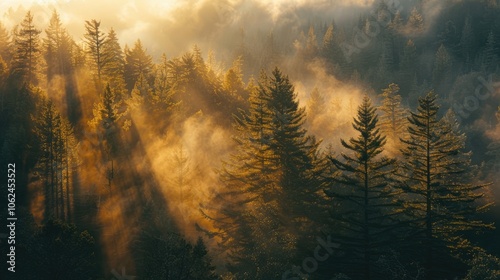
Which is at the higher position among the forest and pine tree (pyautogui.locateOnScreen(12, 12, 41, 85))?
pine tree (pyautogui.locateOnScreen(12, 12, 41, 85))

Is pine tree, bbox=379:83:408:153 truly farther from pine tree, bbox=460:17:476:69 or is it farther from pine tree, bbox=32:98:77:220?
pine tree, bbox=460:17:476:69

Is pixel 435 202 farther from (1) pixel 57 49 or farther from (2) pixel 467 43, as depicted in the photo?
(2) pixel 467 43

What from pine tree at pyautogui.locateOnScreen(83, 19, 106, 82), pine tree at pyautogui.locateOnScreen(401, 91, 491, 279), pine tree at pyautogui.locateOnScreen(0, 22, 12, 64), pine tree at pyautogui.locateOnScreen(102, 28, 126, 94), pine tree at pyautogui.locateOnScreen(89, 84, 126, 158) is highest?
pine tree at pyautogui.locateOnScreen(0, 22, 12, 64)

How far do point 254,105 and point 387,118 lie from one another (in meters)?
32.9

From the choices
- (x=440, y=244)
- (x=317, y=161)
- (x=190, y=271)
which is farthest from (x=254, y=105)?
(x=440, y=244)

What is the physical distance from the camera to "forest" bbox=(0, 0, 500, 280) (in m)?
32.7

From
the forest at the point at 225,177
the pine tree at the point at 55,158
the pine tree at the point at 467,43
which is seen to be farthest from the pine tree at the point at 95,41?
the pine tree at the point at 467,43

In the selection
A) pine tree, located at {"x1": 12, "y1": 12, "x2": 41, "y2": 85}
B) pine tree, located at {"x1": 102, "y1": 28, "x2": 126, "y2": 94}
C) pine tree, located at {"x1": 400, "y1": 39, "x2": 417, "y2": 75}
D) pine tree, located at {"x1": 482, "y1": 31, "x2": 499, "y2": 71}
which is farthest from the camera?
pine tree, located at {"x1": 400, "y1": 39, "x2": 417, "y2": 75}

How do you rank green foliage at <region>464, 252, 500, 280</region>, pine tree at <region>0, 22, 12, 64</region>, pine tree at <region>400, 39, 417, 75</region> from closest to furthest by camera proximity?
1. green foliage at <region>464, 252, 500, 280</region>
2. pine tree at <region>0, 22, 12, 64</region>
3. pine tree at <region>400, 39, 417, 75</region>

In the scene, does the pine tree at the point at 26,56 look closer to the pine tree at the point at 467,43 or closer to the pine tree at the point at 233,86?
the pine tree at the point at 233,86

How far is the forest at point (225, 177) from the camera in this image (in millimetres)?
32656

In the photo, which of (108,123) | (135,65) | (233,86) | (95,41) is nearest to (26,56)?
(95,41)
